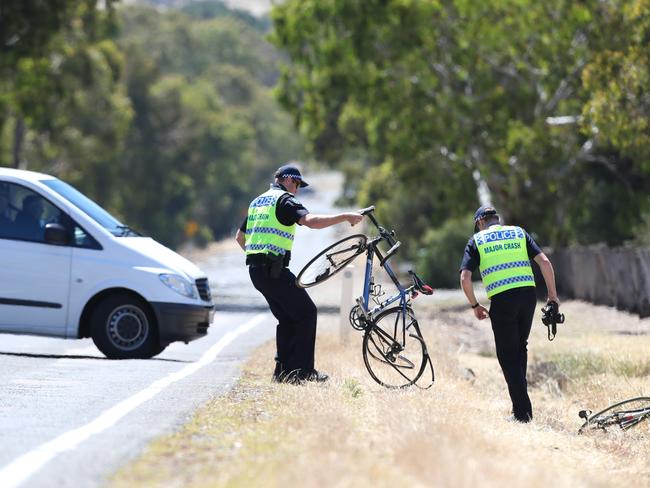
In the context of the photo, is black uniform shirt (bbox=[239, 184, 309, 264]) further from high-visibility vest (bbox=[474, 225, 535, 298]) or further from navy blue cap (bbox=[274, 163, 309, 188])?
high-visibility vest (bbox=[474, 225, 535, 298])

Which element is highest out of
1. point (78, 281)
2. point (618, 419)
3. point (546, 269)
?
point (546, 269)

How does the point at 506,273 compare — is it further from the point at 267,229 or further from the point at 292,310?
the point at 267,229

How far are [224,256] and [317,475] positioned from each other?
68597mm

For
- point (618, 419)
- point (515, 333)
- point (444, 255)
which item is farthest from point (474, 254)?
point (444, 255)

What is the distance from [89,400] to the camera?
11.2 m

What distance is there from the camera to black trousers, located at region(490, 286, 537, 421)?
12.5 metres

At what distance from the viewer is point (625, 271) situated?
27594 mm

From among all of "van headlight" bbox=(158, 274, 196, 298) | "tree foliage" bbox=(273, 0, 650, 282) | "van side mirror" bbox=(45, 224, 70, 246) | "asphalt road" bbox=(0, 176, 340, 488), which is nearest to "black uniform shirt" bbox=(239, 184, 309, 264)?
"asphalt road" bbox=(0, 176, 340, 488)

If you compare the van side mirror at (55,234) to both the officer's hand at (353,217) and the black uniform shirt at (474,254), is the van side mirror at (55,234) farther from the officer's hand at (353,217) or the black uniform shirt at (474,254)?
the black uniform shirt at (474,254)

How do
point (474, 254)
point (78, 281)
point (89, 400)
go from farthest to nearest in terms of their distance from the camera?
1. point (78, 281)
2. point (474, 254)
3. point (89, 400)

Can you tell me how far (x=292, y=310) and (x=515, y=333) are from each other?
1.88 metres

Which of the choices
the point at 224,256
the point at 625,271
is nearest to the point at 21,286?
the point at 625,271

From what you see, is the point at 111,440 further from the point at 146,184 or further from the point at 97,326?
the point at 146,184

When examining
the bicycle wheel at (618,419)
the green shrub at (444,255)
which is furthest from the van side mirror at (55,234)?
the green shrub at (444,255)
